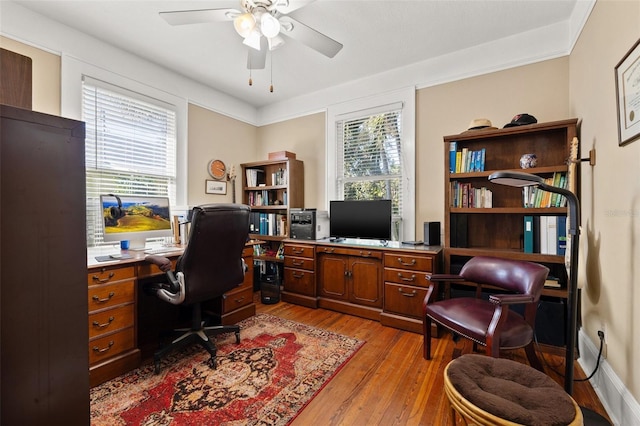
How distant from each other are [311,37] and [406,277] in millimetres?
2210

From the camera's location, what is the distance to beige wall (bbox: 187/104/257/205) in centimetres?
363

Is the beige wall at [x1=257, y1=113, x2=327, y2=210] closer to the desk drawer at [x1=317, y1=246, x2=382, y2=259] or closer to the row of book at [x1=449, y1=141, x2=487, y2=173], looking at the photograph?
the desk drawer at [x1=317, y1=246, x2=382, y2=259]

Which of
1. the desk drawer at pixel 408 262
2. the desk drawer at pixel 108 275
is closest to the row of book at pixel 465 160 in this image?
the desk drawer at pixel 408 262

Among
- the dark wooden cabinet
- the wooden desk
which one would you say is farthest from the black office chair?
the dark wooden cabinet

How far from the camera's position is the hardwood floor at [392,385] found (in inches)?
62.6

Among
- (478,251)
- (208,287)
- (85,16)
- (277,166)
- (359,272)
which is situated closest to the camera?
(208,287)

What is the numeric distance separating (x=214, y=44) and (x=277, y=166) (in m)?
1.76

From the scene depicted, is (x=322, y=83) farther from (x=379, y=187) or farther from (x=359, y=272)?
(x=359, y=272)

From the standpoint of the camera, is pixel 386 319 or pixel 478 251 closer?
pixel 478 251

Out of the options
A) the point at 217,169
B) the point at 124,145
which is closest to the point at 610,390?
the point at 217,169

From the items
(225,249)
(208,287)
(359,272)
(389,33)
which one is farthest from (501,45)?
(208,287)

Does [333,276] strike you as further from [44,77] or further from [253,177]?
[44,77]

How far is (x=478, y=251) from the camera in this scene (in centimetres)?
258

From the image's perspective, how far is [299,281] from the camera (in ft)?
11.2
